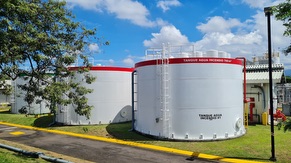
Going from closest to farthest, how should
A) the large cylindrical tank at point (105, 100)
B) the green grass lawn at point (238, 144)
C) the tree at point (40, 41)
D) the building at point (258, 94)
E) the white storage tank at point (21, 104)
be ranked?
the tree at point (40, 41) < the green grass lawn at point (238, 144) < the building at point (258, 94) < the large cylindrical tank at point (105, 100) < the white storage tank at point (21, 104)

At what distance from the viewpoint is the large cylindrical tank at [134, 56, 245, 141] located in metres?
18.6

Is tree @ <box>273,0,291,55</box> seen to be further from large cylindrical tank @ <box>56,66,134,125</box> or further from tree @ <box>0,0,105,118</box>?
large cylindrical tank @ <box>56,66,134,125</box>

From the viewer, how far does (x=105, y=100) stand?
89.5 ft

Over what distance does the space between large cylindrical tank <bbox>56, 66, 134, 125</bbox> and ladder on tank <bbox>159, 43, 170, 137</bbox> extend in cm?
943

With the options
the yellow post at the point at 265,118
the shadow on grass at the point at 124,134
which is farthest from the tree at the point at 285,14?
the yellow post at the point at 265,118

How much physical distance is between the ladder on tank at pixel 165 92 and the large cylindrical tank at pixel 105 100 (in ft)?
30.9

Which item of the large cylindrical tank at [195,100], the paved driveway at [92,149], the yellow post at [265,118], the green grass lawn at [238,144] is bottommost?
the paved driveway at [92,149]

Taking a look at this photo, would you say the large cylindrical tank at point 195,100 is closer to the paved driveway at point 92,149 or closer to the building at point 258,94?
the paved driveway at point 92,149

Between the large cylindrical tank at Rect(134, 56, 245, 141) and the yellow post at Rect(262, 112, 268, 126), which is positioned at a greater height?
the large cylindrical tank at Rect(134, 56, 245, 141)

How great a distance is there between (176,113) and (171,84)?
2.11 m

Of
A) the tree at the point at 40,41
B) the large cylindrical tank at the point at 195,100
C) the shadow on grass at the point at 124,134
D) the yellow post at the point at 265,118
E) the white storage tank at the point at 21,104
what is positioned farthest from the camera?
the white storage tank at the point at 21,104

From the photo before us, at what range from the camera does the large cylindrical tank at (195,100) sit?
18578mm

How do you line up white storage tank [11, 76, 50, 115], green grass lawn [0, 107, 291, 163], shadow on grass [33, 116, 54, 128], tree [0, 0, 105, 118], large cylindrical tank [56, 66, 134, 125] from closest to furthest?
tree [0, 0, 105, 118]
green grass lawn [0, 107, 291, 163]
large cylindrical tank [56, 66, 134, 125]
shadow on grass [33, 116, 54, 128]
white storage tank [11, 76, 50, 115]

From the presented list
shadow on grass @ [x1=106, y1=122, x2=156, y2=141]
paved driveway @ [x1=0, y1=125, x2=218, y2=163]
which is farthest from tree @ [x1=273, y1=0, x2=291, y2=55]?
shadow on grass @ [x1=106, y1=122, x2=156, y2=141]
